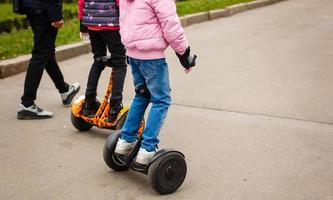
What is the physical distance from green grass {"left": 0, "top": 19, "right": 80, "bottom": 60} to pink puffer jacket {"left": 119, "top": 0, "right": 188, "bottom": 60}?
4.52 metres

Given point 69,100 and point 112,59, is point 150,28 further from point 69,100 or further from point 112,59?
point 69,100

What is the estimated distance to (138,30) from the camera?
380 cm

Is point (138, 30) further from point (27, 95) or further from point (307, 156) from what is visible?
point (27, 95)

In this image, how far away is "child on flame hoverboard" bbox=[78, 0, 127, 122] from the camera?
15.9 ft

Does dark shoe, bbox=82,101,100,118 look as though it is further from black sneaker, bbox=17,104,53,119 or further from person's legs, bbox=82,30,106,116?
black sneaker, bbox=17,104,53,119

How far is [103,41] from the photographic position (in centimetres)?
512

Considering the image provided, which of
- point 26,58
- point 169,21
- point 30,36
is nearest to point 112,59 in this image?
point 169,21

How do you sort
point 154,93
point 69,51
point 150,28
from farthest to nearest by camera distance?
point 69,51 → point 154,93 → point 150,28

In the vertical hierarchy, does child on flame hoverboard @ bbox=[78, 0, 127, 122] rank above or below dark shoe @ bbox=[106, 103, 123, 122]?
above

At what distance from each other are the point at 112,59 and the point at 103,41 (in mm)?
251

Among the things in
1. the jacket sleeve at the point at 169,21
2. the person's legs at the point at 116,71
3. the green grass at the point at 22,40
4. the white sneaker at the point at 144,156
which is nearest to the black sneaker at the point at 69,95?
the person's legs at the point at 116,71

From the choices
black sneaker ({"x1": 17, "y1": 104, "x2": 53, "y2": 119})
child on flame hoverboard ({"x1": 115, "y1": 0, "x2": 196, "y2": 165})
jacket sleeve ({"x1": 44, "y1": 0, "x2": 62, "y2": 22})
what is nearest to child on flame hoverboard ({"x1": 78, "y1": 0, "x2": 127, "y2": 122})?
jacket sleeve ({"x1": 44, "y1": 0, "x2": 62, "y2": 22})

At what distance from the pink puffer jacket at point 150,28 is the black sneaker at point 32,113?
2102 mm

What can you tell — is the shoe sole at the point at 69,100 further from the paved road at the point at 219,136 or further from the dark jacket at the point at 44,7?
the dark jacket at the point at 44,7
